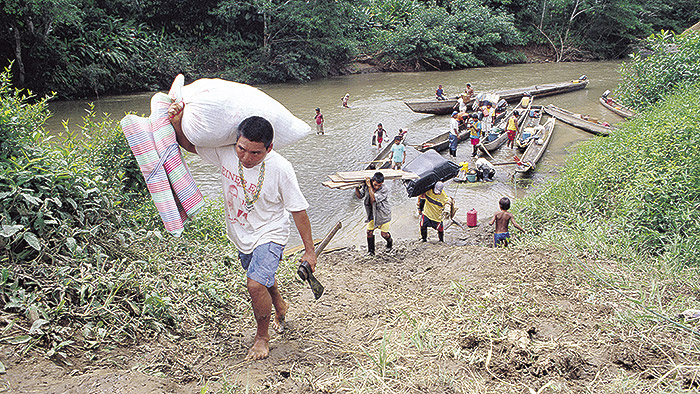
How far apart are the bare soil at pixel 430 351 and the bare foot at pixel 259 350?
0.19ft

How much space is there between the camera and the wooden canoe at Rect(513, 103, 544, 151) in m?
14.2

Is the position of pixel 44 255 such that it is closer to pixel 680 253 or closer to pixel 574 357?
pixel 574 357

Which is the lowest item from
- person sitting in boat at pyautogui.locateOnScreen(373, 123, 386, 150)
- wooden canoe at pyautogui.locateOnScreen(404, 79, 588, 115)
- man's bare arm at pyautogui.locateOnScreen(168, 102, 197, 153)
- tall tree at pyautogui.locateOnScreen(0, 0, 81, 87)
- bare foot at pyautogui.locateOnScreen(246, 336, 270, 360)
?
wooden canoe at pyautogui.locateOnScreen(404, 79, 588, 115)

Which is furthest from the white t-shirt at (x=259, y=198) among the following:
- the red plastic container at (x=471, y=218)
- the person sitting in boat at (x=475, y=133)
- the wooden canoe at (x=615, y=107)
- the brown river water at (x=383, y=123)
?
the wooden canoe at (x=615, y=107)

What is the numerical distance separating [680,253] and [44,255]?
5.81 metres

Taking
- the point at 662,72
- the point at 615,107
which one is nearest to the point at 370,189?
the point at 662,72

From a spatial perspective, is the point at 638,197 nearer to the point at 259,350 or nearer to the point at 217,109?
the point at 259,350

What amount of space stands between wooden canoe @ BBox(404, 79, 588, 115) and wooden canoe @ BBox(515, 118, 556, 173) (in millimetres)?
4699

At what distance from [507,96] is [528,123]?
4934 mm

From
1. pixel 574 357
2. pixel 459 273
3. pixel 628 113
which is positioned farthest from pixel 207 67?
pixel 574 357

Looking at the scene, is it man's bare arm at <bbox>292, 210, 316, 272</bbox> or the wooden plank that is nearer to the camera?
man's bare arm at <bbox>292, 210, 316, 272</bbox>

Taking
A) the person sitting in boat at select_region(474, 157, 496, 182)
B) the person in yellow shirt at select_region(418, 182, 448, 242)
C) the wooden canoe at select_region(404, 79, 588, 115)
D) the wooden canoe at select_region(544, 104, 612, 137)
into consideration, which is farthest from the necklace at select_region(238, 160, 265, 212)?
the wooden canoe at select_region(404, 79, 588, 115)

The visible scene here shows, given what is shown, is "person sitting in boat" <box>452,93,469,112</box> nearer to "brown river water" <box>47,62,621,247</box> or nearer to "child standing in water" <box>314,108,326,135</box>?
"brown river water" <box>47,62,621,247</box>

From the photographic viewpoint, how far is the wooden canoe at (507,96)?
1906 cm
